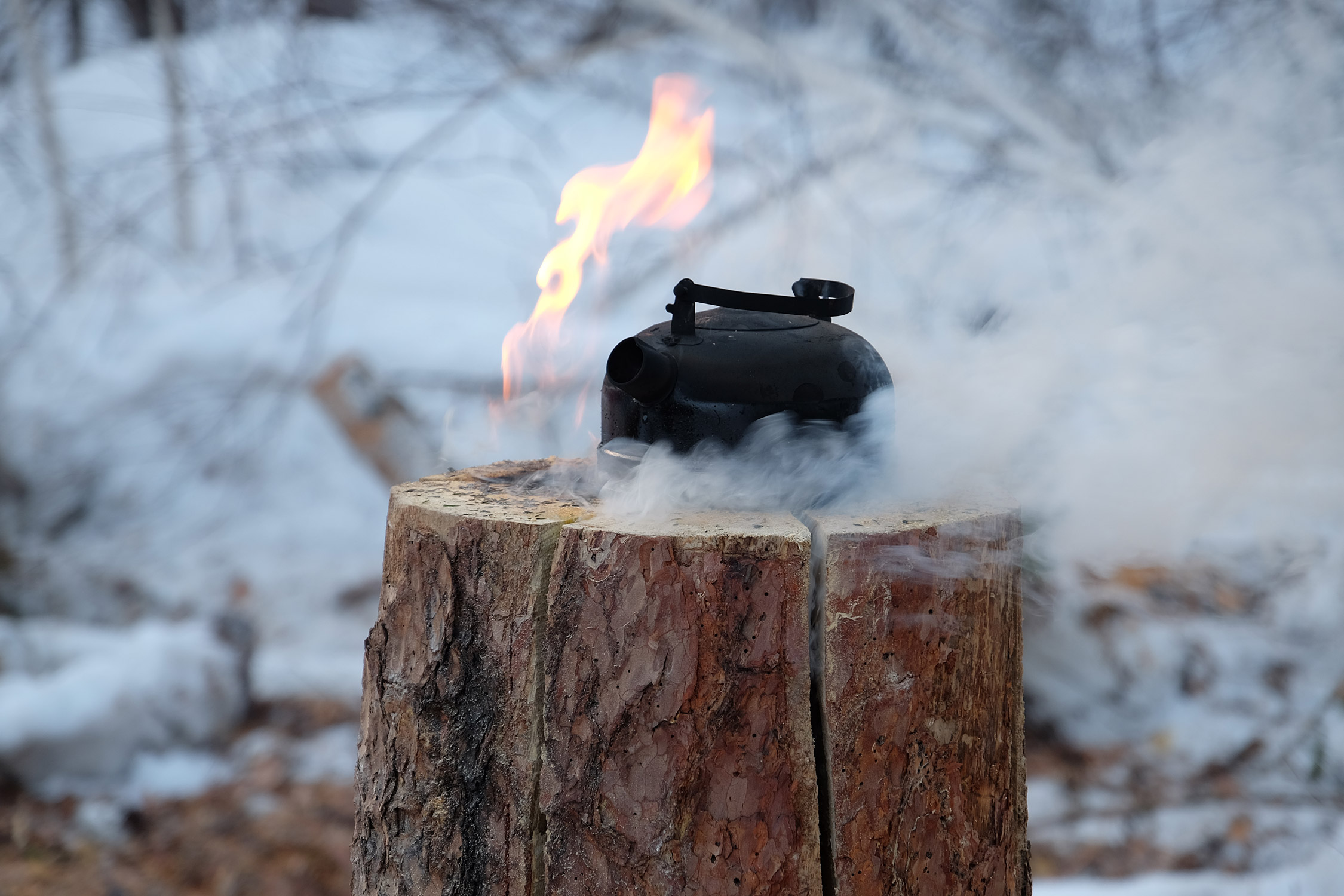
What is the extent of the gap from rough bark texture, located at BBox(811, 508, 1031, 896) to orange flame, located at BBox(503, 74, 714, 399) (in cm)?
62

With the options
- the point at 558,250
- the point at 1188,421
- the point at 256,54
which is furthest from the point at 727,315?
the point at 256,54

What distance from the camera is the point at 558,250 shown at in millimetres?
1442

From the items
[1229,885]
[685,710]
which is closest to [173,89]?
[685,710]

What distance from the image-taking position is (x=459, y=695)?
1080 mm

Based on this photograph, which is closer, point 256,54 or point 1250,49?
point 1250,49

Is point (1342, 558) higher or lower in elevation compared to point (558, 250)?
lower

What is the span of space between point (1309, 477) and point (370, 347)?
10.2 ft

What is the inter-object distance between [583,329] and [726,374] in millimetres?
2366

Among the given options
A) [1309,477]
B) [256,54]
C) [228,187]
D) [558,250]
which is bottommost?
[1309,477]

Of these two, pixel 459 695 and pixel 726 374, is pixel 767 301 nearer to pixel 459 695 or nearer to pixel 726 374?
pixel 726 374

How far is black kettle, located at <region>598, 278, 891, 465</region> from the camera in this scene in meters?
1.14

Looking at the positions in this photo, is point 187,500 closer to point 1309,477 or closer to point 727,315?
point 727,315

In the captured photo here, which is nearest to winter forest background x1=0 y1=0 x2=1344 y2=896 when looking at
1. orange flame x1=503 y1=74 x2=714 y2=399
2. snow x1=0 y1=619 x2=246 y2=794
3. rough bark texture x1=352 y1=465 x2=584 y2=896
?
snow x1=0 y1=619 x2=246 y2=794

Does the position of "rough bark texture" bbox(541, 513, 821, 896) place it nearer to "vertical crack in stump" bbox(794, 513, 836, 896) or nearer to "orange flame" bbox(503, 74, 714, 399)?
"vertical crack in stump" bbox(794, 513, 836, 896)
